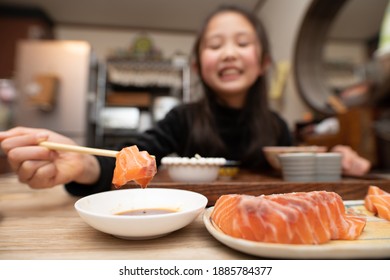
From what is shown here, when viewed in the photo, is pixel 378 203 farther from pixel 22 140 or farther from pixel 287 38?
pixel 287 38

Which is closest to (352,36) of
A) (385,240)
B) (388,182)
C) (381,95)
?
(381,95)

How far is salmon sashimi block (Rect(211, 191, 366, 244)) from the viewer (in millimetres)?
423

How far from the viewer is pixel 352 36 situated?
7.37 ft

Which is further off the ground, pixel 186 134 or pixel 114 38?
pixel 114 38

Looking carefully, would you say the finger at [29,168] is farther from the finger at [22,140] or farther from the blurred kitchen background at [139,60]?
the blurred kitchen background at [139,60]

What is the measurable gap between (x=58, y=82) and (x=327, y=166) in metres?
3.85

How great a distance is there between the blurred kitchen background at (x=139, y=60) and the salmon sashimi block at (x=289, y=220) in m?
1.64

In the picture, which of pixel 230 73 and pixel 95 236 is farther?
pixel 230 73

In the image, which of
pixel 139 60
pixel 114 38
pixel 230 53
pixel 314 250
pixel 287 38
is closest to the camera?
pixel 314 250

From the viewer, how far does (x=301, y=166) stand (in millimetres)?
833

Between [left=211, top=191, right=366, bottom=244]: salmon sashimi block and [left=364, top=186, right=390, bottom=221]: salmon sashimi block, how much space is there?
0.11m

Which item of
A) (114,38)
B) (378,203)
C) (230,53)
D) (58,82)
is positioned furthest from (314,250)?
(114,38)

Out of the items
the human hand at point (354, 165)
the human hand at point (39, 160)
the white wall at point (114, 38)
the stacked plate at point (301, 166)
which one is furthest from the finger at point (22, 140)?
the white wall at point (114, 38)
